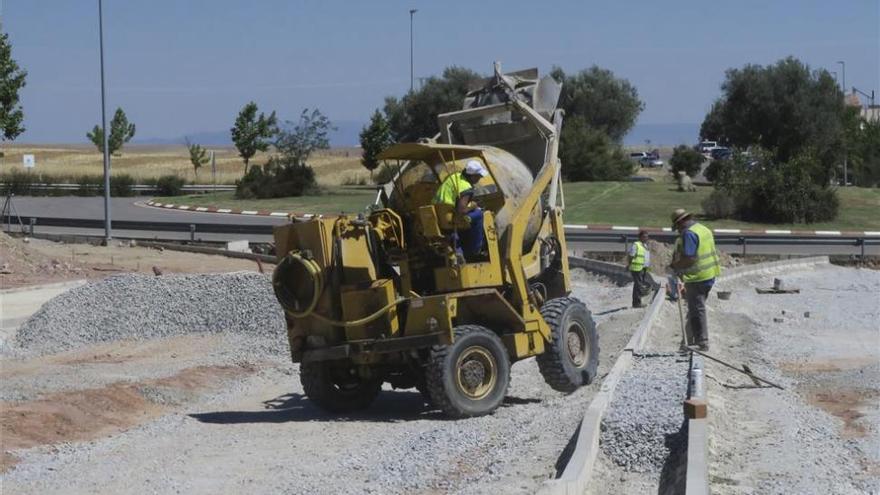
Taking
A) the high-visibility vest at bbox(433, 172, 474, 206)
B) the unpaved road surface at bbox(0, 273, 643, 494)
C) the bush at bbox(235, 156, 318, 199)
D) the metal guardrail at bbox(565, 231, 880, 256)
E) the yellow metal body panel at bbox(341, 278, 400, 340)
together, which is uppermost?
the high-visibility vest at bbox(433, 172, 474, 206)

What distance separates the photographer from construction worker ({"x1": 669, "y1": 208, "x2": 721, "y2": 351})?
1519 centimetres

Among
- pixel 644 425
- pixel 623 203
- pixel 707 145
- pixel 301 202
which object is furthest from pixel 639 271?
pixel 707 145

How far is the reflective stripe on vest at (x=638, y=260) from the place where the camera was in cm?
2253

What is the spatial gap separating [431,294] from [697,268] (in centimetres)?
405

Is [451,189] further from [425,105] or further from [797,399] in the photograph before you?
[425,105]

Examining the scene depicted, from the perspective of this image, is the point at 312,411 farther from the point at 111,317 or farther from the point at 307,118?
the point at 307,118

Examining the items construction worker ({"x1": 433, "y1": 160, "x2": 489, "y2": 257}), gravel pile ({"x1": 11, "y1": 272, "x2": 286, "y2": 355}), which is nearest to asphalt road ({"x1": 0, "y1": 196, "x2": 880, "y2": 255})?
gravel pile ({"x1": 11, "y1": 272, "x2": 286, "y2": 355})

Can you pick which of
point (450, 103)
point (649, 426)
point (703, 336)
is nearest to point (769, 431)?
point (649, 426)

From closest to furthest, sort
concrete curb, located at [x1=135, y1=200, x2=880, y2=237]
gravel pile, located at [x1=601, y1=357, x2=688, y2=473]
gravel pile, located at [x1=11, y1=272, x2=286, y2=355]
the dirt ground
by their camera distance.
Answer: gravel pile, located at [x1=601, y1=357, x2=688, y2=473] < gravel pile, located at [x1=11, y1=272, x2=286, y2=355] < the dirt ground < concrete curb, located at [x1=135, y1=200, x2=880, y2=237]

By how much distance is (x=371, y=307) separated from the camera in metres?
12.4

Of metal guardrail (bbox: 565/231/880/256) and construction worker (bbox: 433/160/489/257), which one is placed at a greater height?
construction worker (bbox: 433/160/489/257)

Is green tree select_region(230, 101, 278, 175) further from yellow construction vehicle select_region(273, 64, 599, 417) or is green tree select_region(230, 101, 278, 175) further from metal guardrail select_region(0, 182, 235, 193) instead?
yellow construction vehicle select_region(273, 64, 599, 417)

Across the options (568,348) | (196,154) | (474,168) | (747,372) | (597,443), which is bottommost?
(747,372)

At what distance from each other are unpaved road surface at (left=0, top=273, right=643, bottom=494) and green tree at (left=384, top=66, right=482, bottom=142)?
2093 inches
